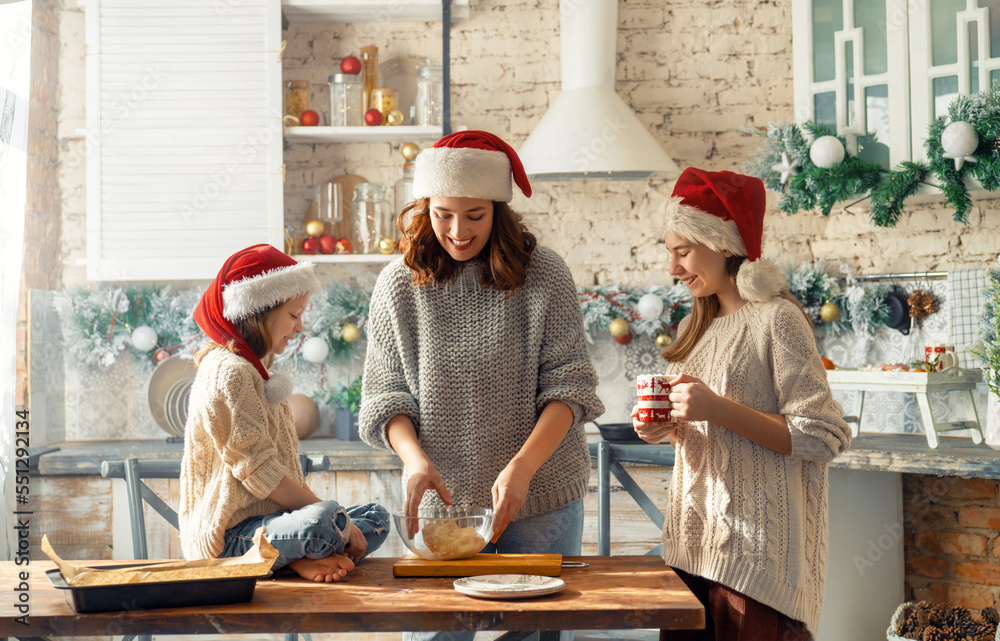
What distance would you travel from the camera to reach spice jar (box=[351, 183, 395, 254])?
126 inches

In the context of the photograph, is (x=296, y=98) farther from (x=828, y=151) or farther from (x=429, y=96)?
(x=828, y=151)

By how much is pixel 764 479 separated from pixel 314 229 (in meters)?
2.16

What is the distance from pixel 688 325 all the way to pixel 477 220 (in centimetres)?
49

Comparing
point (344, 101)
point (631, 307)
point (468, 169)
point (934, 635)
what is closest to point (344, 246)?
point (344, 101)

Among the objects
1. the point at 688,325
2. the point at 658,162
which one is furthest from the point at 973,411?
the point at 688,325

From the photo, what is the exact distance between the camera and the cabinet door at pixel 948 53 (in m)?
2.56

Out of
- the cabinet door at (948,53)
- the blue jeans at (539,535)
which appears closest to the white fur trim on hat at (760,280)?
the blue jeans at (539,535)

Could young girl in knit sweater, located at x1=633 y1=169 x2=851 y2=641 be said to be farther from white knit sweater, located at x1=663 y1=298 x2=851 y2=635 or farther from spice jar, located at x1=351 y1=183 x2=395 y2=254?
spice jar, located at x1=351 y1=183 x2=395 y2=254

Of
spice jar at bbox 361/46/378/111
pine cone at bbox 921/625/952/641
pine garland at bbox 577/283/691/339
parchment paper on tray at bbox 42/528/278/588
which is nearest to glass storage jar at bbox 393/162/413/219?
spice jar at bbox 361/46/378/111

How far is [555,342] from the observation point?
1570 mm

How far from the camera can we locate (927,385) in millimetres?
2613

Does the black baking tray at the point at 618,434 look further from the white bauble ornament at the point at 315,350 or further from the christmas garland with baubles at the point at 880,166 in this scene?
the white bauble ornament at the point at 315,350

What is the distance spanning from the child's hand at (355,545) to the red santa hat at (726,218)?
0.81 meters

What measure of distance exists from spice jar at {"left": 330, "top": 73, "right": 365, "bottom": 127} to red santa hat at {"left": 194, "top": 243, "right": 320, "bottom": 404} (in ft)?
A: 5.11
